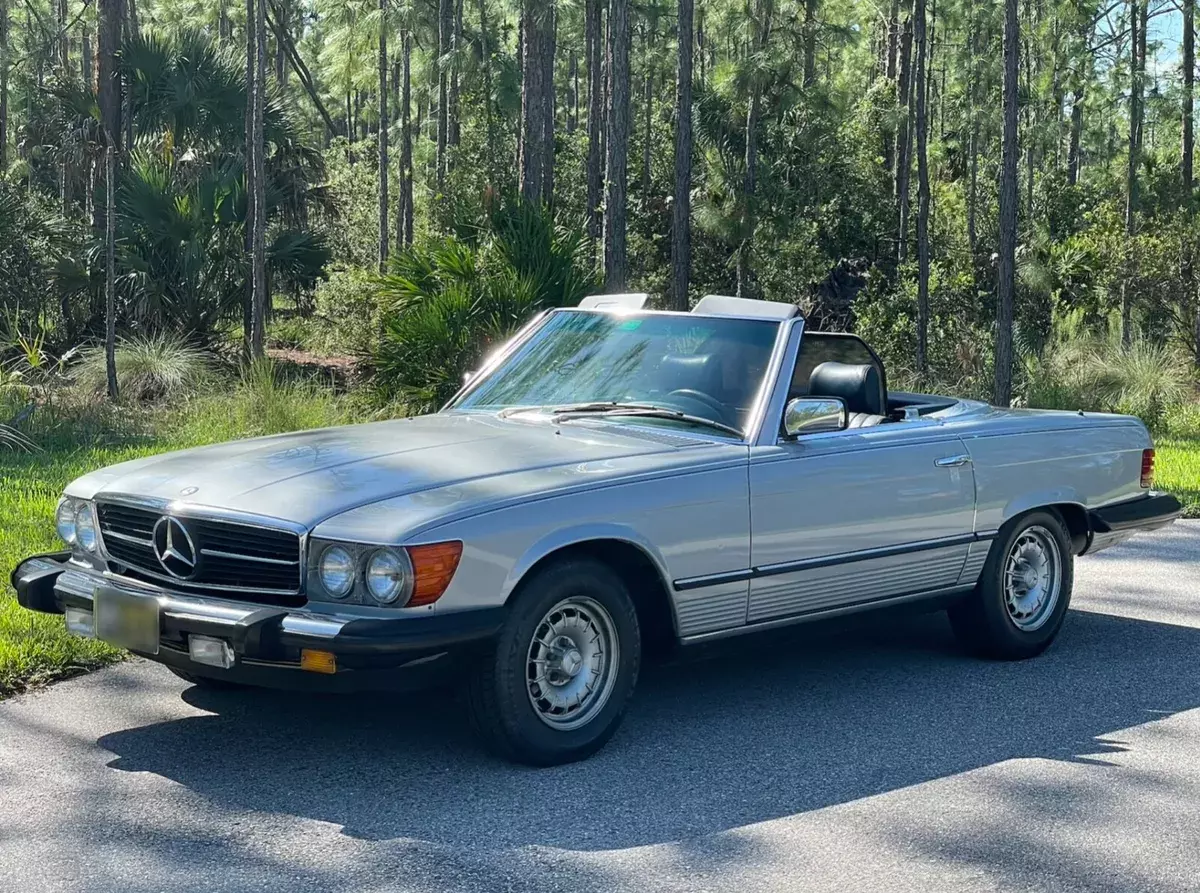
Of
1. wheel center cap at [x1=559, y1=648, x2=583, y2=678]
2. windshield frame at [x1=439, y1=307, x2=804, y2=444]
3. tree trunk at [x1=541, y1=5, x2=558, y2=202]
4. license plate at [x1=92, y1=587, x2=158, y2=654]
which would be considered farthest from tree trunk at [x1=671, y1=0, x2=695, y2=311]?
license plate at [x1=92, y1=587, x2=158, y2=654]

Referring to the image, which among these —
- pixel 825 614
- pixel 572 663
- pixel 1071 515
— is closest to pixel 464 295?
pixel 1071 515

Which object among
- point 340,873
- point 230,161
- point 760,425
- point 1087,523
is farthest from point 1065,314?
point 340,873

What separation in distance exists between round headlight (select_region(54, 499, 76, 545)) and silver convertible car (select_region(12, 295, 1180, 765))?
0.5 inches

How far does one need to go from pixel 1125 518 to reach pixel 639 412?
2.70 meters

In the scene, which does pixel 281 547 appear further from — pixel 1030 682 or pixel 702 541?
pixel 1030 682

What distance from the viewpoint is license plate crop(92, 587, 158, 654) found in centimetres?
477

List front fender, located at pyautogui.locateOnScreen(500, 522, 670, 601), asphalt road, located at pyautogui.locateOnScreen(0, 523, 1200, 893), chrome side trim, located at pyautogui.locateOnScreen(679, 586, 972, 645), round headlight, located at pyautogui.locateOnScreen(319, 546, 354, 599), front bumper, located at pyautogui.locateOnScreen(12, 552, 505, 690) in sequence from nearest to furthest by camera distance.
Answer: asphalt road, located at pyautogui.locateOnScreen(0, 523, 1200, 893) < front bumper, located at pyautogui.locateOnScreen(12, 552, 505, 690) < round headlight, located at pyautogui.locateOnScreen(319, 546, 354, 599) < front fender, located at pyautogui.locateOnScreen(500, 522, 670, 601) < chrome side trim, located at pyautogui.locateOnScreen(679, 586, 972, 645)

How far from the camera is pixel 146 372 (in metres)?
17.3

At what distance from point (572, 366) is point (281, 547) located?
2.00 meters

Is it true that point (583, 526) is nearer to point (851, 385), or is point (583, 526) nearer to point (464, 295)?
point (851, 385)

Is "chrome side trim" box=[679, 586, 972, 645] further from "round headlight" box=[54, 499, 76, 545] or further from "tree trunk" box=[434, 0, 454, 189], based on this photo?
"tree trunk" box=[434, 0, 454, 189]

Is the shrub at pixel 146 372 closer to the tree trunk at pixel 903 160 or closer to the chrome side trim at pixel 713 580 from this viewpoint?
the chrome side trim at pixel 713 580

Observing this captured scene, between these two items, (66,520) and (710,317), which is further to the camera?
(710,317)

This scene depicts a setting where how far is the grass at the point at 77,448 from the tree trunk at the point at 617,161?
6.00 m
